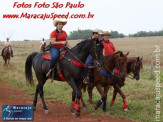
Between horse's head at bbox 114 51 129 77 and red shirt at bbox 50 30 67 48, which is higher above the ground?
red shirt at bbox 50 30 67 48

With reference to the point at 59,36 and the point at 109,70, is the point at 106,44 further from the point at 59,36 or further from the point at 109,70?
the point at 59,36

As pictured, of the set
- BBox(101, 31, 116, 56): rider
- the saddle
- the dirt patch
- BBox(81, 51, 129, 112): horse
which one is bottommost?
the dirt patch

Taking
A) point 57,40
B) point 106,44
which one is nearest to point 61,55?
point 57,40

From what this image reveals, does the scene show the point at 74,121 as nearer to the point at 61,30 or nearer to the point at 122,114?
the point at 122,114

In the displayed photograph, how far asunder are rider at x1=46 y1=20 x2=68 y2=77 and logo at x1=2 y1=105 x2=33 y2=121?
1.29 m

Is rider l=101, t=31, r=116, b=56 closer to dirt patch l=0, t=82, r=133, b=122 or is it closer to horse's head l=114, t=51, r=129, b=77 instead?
horse's head l=114, t=51, r=129, b=77

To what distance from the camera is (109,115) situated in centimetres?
682

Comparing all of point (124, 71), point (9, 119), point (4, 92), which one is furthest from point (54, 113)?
point (4, 92)

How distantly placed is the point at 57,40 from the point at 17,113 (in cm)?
252

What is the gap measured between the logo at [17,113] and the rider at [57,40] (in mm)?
1294

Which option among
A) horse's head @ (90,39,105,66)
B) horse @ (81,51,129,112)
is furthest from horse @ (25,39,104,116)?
horse @ (81,51,129,112)

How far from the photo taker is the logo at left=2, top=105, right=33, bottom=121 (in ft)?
20.8

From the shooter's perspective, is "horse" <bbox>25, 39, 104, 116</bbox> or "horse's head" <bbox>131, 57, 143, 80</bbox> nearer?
"horse" <bbox>25, 39, 104, 116</bbox>

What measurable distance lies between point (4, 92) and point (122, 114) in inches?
229
